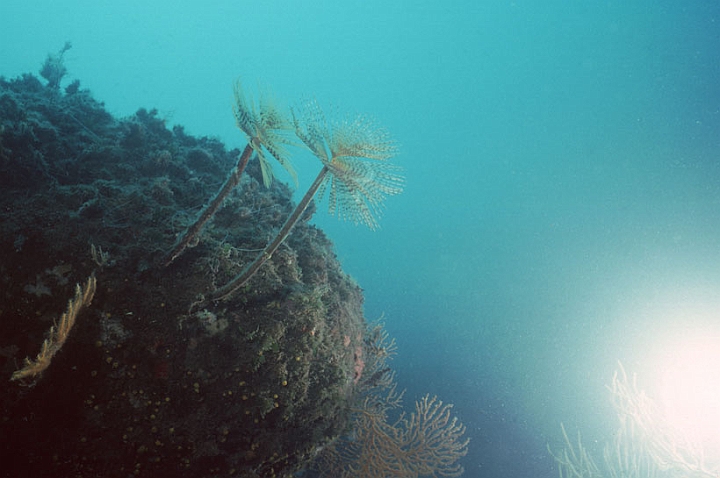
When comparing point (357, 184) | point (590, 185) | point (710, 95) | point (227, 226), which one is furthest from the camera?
point (590, 185)

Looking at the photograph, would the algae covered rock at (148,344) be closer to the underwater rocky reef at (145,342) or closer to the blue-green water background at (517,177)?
the underwater rocky reef at (145,342)

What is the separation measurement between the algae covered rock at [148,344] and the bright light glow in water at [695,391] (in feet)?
35.4

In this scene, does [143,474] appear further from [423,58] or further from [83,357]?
[423,58]

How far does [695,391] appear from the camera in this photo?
1252 centimetres

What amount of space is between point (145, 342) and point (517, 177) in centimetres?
7381

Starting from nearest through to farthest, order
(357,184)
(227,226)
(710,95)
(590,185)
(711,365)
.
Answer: (357,184)
(227,226)
(711,365)
(710,95)
(590,185)

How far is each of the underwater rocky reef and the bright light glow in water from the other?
35.5ft

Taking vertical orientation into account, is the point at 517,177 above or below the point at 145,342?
above

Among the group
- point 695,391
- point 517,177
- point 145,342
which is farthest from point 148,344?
point 517,177

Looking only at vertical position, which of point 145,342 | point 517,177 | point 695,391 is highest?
point 517,177

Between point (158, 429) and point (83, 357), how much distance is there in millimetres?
918

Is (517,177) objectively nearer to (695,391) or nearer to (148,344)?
(695,391)

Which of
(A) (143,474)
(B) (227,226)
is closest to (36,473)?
(A) (143,474)

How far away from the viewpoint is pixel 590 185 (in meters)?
45.3
